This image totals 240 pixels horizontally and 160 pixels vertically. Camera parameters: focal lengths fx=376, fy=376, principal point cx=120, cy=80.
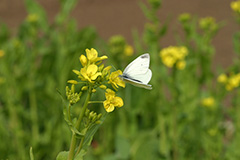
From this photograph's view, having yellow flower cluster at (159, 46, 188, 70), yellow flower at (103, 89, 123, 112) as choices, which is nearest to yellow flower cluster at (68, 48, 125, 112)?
yellow flower at (103, 89, 123, 112)

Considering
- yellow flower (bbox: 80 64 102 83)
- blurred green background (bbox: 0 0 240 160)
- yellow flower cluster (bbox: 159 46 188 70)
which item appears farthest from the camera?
blurred green background (bbox: 0 0 240 160)

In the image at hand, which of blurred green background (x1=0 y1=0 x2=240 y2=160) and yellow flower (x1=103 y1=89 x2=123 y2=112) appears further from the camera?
blurred green background (x1=0 y1=0 x2=240 y2=160)

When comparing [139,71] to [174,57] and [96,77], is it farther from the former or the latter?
[174,57]

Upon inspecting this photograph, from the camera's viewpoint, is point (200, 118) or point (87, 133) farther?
point (200, 118)

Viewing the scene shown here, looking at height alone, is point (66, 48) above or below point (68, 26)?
below

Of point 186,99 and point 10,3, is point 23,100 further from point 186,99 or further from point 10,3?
point 10,3

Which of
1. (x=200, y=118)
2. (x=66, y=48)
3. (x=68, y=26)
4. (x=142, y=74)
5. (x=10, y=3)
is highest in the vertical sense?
(x=10, y=3)

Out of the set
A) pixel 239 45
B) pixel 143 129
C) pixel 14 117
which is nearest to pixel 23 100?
pixel 14 117

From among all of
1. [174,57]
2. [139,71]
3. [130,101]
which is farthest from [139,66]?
[130,101]

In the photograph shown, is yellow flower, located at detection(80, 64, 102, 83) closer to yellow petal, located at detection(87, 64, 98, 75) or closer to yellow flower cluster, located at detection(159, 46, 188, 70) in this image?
yellow petal, located at detection(87, 64, 98, 75)

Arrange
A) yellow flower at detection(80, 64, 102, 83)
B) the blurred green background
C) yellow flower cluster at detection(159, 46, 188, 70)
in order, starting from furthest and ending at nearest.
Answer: the blurred green background → yellow flower cluster at detection(159, 46, 188, 70) → yellow flower at detection(80, 64, 102, 83)
